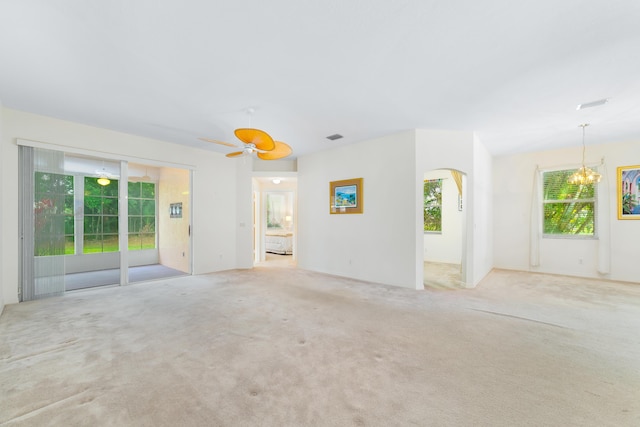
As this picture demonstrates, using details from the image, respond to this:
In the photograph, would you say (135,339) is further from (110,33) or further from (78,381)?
(110,33)

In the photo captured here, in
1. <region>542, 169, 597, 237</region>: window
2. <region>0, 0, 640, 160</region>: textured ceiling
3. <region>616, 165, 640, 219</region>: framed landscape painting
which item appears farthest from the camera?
<region>542, 169, 597, 237</region>: window

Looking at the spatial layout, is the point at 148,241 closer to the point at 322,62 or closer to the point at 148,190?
the point at 148,190

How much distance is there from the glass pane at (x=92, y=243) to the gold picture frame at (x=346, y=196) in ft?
19.2

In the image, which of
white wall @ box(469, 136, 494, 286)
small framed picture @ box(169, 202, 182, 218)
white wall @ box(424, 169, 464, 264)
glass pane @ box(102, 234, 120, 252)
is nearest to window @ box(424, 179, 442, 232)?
white wall @ box(424, 169, 464, 264)

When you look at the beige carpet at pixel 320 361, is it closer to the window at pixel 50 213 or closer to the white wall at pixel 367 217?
the window at pixel 50 213

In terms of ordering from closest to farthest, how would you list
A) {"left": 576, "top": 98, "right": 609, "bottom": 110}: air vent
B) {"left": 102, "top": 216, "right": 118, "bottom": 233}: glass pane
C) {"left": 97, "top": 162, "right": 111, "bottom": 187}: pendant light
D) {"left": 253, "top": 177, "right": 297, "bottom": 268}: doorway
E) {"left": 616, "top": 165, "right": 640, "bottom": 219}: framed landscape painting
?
{"left": 576, "top": 98, "right": 609, "bottom": 110}: air vent < {"left": 616, "top": 165, "right": 640, "bottom": 219}: framed landscape painting < {"left": 97, "top": 162, "right": 111, "bottom": 187}: pendant light < {"left": 102, "top": 216, "right": 118, "bottom": 233}: glass pane < {"left": 253, "top": 177, "right": 297, "bottom": 268}: doorway

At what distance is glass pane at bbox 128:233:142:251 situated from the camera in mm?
6492

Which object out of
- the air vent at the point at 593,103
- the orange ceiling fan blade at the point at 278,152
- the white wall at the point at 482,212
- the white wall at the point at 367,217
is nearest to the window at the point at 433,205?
the white wall at the point at 482,212

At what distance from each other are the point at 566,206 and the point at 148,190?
10.6m

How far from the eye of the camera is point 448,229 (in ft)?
25.0

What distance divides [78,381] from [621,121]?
775 centimetres

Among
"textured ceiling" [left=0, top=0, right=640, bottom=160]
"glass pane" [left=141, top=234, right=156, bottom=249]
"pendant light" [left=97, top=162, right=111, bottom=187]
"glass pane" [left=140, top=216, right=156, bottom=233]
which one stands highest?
"textured ceiling" [left=0, top=0, right=640, bottom=160]

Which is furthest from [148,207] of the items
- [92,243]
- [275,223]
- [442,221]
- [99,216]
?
[442,221]

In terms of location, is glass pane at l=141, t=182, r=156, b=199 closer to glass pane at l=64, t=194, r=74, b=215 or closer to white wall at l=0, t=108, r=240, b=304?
white wall at l=0, t=108, r=240, b=304
